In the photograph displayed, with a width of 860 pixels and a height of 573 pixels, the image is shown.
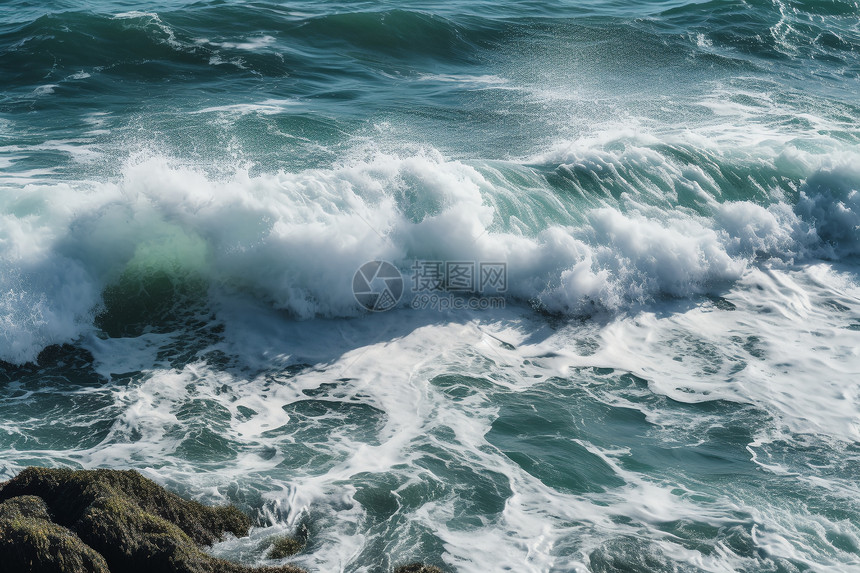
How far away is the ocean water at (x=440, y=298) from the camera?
6773 millimetres

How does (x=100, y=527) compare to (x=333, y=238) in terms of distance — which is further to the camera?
(x=333, y=238)

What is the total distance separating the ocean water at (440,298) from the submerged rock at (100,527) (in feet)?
1.88

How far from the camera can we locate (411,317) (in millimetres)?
10398

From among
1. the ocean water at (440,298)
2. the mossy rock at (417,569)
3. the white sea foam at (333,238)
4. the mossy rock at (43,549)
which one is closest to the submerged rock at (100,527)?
the mossy rock at (43,549)

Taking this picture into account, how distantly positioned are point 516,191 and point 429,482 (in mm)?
6612

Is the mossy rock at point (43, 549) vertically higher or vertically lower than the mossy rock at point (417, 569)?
higher

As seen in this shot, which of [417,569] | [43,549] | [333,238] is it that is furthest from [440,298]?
[43,549]

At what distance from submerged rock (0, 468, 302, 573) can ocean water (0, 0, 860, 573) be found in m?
0.57

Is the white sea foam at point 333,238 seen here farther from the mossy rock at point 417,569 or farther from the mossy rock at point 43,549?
the mossy rock at point 417,569

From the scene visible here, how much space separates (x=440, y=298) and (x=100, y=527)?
6297mm

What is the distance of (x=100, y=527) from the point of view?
16.8ft

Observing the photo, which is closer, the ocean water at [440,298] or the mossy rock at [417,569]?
the mossy rock at [417,569]

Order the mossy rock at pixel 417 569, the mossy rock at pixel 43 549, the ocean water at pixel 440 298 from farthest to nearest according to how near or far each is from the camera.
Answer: the ocean water at pixel 440 298
the mossy rock at pixel 417 569
the mossy rock at pixel 43 549

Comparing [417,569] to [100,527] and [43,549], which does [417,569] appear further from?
[43,549]
